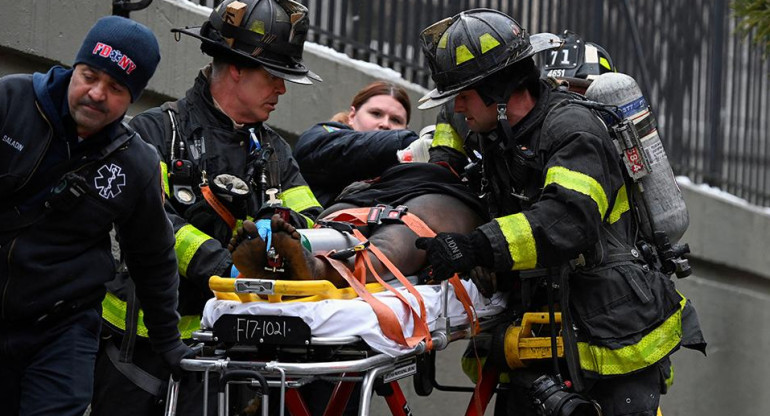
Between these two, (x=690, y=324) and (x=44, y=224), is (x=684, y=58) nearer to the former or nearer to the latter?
(x=690, y=324)

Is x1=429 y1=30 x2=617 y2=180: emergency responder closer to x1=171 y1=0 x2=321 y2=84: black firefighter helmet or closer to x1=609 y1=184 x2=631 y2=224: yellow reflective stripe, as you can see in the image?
x1=609 y1=184 x2=631 y2=224: yellow reflective stripe

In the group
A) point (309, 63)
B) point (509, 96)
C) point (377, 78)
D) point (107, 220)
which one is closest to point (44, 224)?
point (107, 220)

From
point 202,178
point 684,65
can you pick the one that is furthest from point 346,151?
point 684,65

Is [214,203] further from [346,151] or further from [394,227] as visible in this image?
[346,151]

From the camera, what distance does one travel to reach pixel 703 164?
10.3m

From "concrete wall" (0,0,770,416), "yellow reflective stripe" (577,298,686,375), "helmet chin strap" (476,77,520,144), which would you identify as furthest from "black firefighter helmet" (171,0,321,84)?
"yellow reflective stripe" (577,298,686,375)

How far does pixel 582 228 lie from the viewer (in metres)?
4.28

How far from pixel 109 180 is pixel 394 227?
111cm

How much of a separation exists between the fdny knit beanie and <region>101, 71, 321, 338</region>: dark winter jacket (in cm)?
71

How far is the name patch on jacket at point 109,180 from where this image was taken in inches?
151

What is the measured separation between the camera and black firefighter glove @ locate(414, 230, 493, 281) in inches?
163

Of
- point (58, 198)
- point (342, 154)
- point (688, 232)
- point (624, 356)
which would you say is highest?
point (58, 198)

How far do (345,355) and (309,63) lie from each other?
331 cm

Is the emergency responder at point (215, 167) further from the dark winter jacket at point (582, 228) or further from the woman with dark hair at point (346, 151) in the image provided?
the dark winter jacket at point (582, 228)
